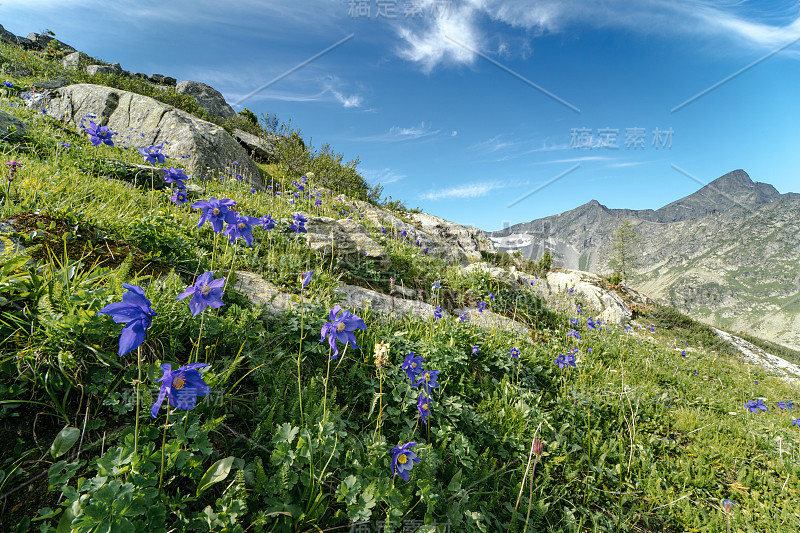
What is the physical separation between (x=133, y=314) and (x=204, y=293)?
35 centimetres

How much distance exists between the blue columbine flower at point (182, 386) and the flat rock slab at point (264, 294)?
1.68 metres

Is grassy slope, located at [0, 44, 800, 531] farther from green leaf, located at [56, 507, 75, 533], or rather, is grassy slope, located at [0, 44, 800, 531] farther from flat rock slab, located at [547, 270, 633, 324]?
flat rock slab, located at [547, 270, 633, 324]

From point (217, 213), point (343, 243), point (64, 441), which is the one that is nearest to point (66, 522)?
point (64, 441)

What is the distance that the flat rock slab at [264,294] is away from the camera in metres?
3.28

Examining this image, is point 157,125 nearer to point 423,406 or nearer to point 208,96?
point 423,406

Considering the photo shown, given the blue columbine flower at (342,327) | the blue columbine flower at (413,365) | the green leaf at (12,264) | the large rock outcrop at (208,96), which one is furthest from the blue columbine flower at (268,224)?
the large rock outcrop at (208,96)

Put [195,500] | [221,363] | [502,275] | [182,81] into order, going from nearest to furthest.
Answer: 1. [195,500]
2. [221,363]
3. [502,275]
4. [182,81]

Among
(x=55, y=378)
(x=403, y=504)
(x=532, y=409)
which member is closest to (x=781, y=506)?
(x=532, y=409)

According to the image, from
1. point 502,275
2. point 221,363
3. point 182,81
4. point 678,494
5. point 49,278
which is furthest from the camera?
point 182,81

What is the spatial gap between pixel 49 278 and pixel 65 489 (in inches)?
59.0

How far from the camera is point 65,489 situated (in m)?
1.34

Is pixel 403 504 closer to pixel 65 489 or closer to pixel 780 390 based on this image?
pixel 65 489

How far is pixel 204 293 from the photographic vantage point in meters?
1.67

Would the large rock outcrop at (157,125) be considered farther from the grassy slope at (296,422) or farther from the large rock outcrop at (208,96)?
the large rock outcrop at (208,96)
